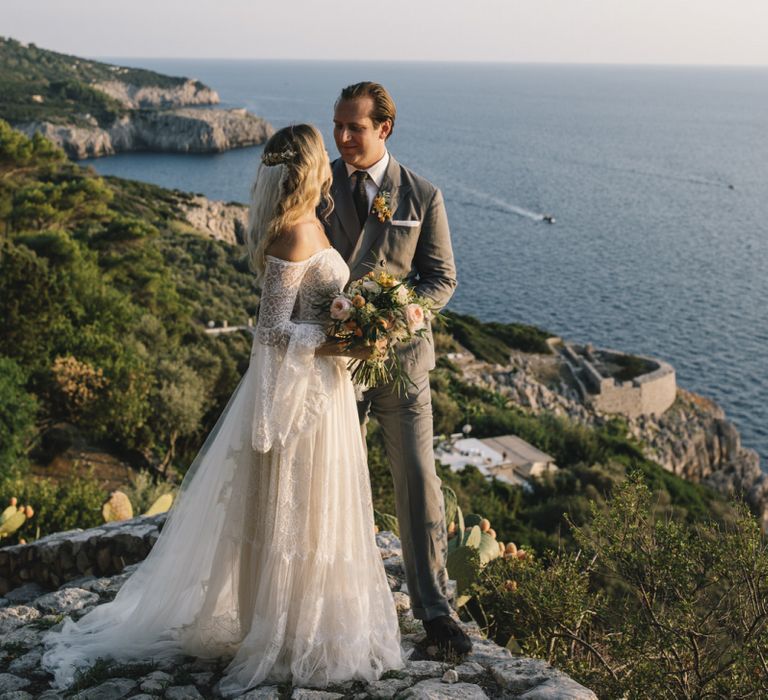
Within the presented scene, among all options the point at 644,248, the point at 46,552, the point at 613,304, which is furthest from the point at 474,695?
the point at 644,248

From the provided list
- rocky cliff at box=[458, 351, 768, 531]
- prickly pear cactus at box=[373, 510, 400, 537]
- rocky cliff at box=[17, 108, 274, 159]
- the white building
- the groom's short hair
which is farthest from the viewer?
rocky cliff at box=[17, 108, 274, 159]

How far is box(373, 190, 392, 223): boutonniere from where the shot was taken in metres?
3.61

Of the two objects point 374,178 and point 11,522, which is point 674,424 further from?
point 374,178

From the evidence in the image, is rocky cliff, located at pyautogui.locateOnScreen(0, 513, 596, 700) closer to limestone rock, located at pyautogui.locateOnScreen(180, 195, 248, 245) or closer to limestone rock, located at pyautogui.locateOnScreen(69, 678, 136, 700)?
limestone rock, located at pyautogui.locateOnScreen(69, 678, 136, 700)

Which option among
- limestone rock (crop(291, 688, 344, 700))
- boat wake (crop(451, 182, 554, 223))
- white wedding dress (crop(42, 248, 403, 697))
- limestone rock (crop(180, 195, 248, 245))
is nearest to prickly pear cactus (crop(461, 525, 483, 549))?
white wedding dress (crop(42, 248, 403, 697))

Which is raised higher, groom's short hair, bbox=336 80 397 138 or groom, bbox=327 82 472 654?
groom's short hair, bbox=336 80 397 138

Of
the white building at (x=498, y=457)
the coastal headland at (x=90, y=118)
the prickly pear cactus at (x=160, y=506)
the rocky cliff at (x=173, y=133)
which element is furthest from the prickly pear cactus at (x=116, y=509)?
the rocky cliff at (x=173, y=133)

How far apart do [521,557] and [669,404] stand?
33743 millimetres

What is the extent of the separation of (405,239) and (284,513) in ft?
4.49

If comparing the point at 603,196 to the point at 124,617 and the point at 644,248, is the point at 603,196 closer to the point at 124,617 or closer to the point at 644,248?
the point at 644,248

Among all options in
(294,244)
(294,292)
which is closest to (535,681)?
(294,292)

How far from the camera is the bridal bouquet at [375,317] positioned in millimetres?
3213

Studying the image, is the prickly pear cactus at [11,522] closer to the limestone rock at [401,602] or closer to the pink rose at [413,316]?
the limestone rock at [401,602]

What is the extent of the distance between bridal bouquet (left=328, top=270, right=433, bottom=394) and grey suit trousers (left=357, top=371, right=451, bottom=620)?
23cm
